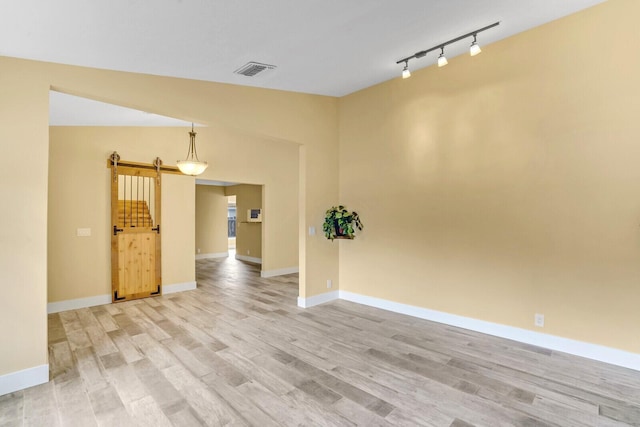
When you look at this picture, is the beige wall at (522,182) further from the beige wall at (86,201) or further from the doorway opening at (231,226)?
the doorway opening at (231,226)

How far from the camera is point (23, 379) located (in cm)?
266

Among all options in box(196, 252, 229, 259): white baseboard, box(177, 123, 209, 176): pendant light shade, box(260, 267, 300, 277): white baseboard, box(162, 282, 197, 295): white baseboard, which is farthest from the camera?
box(196, 252, 229, 259): white baseboard

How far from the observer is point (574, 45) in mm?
3252

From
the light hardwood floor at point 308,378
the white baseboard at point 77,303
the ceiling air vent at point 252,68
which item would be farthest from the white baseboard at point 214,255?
the ceiling air vent at point 252,68

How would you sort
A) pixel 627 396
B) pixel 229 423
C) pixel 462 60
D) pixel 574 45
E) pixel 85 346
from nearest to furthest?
1. pixel 229 423
2. pixel 627 396
3. pixel 574 45
4. pixel 85 346
5. pixel 462 60

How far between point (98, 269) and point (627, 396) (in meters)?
6.73

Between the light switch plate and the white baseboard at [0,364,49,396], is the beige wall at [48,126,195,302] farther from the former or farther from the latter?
the white baseboard at [0,364,49,396]

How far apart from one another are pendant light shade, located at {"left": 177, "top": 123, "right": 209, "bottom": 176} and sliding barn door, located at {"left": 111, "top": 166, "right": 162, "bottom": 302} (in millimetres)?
572

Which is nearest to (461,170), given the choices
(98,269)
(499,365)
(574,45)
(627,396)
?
(574,45)

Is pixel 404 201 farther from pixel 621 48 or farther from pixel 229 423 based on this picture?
pixel 229 423

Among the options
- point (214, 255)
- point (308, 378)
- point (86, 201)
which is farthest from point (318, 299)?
point (214, 255)

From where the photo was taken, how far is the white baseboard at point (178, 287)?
19.4 ft

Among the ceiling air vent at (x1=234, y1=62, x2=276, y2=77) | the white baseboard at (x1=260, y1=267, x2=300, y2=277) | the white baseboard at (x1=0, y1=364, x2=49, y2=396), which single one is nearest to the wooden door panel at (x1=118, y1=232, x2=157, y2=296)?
the white baseboard at (x1=260, y1=267, x2=300, y2=277)

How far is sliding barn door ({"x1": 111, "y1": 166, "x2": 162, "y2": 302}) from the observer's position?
534 centimetres
